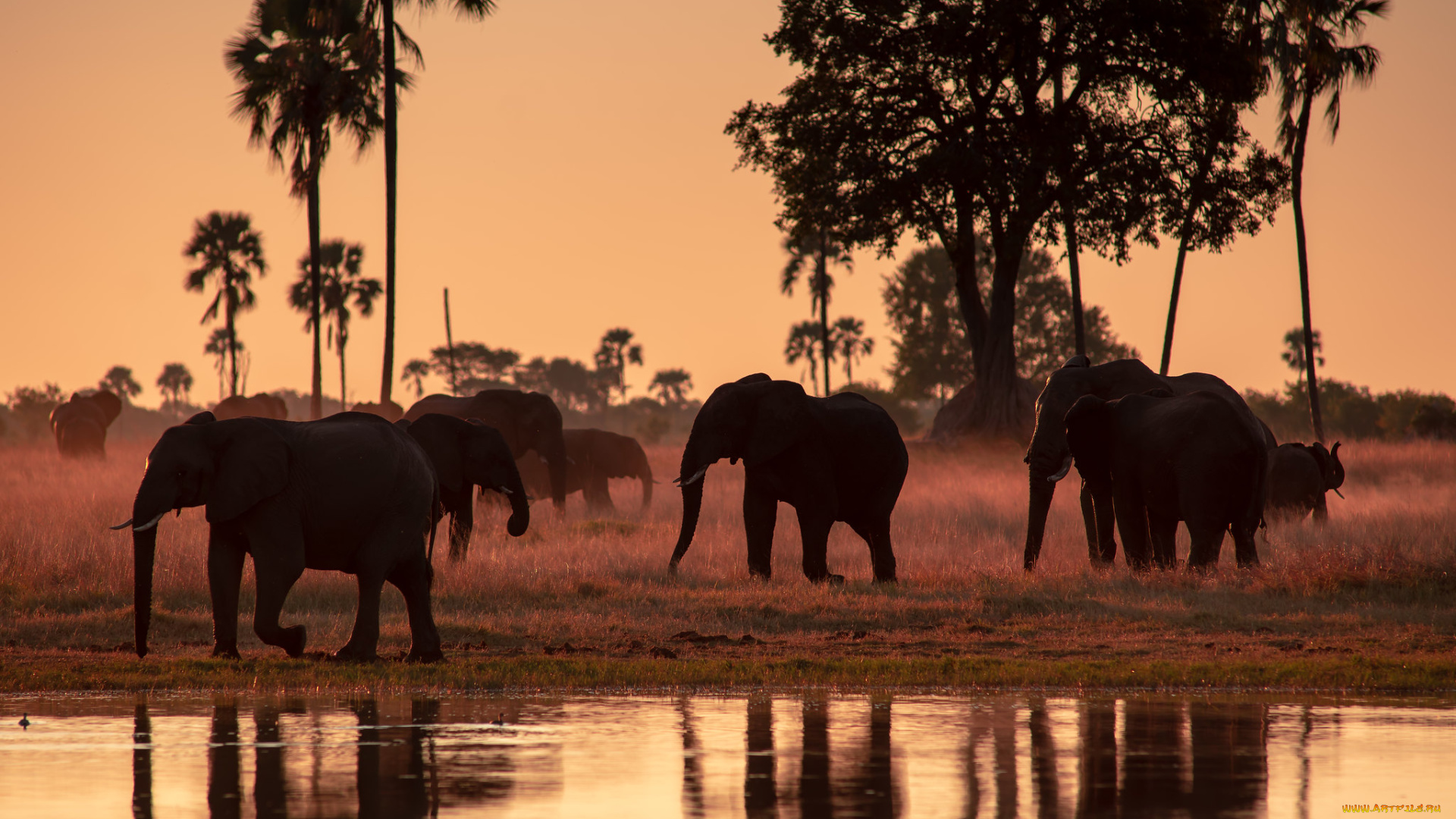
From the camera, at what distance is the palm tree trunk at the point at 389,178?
107ft

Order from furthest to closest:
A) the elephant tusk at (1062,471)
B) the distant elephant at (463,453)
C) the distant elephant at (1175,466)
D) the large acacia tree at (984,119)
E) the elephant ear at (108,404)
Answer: the elephant ear at (108,404)
the large acacia tree at (984,119)
the elephant tusk at (1062,471)
the distant elephant at (1175,466)
the distant elephant at (463,453)

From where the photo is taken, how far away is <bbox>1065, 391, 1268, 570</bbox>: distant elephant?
17.3 meters

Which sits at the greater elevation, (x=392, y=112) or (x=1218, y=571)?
(x=392, y=112)

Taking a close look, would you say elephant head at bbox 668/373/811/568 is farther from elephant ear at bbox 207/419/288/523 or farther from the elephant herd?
elephant ear at bbox 207/419/288/523

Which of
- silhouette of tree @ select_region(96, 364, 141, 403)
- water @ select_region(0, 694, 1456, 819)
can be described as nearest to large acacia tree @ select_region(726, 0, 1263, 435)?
water @ select_region(0, 694, 1456, 819)

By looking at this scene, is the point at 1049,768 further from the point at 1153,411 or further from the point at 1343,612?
the point at 1153,411

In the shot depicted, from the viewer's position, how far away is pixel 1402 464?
3516cm

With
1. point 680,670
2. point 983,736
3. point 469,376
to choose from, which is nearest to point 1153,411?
point 680,670

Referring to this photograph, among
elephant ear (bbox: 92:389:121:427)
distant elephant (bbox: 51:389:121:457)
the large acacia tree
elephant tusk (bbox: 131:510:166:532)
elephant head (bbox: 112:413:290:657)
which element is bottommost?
elephant tusk (bbox: 131:510:166:532)

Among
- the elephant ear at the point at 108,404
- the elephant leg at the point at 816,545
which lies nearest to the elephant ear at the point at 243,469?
the elephant leg at the point at 816,545

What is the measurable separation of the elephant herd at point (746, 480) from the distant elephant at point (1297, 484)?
46 mm

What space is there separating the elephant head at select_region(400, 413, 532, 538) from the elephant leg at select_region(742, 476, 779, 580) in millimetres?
2535

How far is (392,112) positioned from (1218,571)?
21215 mm

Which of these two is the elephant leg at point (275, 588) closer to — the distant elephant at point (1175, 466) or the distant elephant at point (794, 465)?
the distant elephant at point (794, 465)
